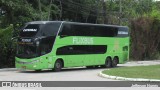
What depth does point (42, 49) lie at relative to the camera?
2897 centimetres

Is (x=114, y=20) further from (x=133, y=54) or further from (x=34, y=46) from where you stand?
(x=34, y=46)

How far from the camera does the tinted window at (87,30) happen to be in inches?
1210

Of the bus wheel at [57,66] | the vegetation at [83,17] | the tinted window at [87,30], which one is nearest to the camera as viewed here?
the bus wheel at [57,66]

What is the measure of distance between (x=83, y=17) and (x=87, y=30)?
32.6m

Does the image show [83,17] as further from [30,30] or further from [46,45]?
[30,30]

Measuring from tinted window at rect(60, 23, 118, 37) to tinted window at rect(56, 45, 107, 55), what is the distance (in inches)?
37.6

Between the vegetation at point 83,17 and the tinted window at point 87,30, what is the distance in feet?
16.8

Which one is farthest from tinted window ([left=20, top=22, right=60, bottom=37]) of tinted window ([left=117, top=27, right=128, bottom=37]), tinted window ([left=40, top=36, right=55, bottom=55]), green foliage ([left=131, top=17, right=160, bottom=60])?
green foliage ([left=131, top=17, right=160, bottom=60])

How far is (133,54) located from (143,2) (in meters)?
32.9

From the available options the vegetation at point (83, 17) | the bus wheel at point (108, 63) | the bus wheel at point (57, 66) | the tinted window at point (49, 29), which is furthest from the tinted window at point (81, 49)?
the vegetation at point (83, 17)

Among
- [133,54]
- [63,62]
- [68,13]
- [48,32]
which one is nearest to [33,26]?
[48,32]

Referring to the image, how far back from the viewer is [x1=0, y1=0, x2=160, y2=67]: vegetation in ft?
115

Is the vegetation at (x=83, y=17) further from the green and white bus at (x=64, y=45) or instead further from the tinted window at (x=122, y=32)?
the tinted window at (x=122, y=32)

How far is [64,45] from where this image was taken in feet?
99.9
